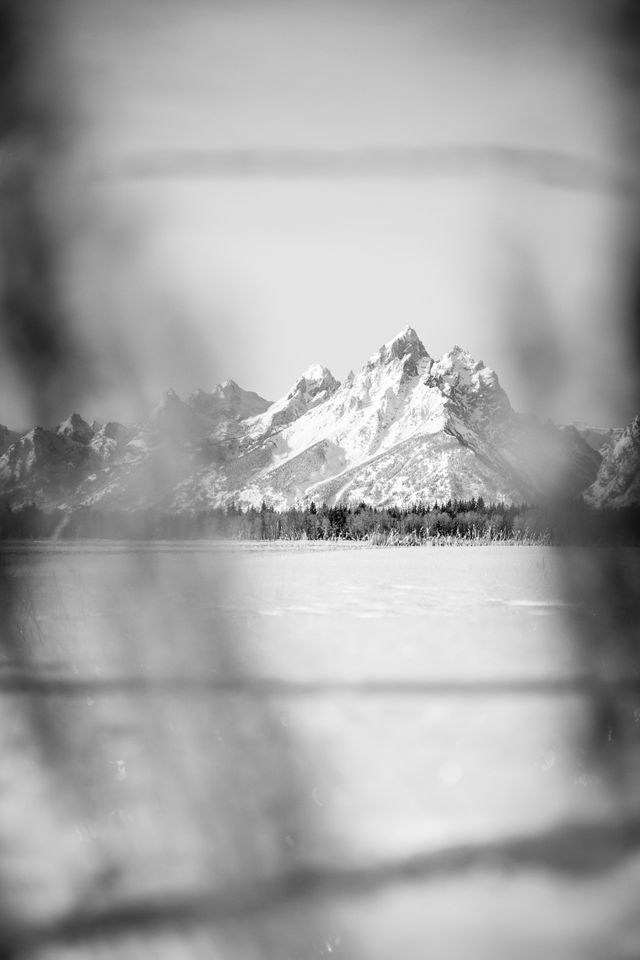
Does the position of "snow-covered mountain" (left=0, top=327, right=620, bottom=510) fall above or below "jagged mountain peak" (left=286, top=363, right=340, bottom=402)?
below

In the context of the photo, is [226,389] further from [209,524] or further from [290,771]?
[290,771]

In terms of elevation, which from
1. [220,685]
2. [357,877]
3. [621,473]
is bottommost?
[357,877]

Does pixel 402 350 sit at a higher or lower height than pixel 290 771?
higher

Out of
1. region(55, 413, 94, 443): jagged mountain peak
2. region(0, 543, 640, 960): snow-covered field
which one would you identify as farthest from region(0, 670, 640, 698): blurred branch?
region(55, 413, 94, 443): jagged mountain peak

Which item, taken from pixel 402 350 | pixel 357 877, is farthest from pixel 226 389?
pixel 357 877

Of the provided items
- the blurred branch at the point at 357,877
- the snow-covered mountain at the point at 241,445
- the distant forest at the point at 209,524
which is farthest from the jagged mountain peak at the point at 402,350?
the blurred branch at the point at 357,877

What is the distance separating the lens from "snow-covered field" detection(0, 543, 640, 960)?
1.14 ft

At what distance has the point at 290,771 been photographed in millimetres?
355

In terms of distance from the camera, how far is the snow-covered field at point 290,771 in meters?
0.35

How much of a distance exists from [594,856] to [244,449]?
12.6 inches

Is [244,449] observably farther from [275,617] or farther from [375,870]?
[375,870]

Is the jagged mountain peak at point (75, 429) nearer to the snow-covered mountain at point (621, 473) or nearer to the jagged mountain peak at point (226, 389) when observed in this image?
the jagged mountain peak at point (226, 389)

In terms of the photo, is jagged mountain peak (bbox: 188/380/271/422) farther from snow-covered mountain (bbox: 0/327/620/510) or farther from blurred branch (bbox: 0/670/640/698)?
blurred branch (bbox: 0/670/640/698)

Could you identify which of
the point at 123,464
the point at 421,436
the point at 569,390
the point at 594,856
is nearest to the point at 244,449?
the point at 123,464
